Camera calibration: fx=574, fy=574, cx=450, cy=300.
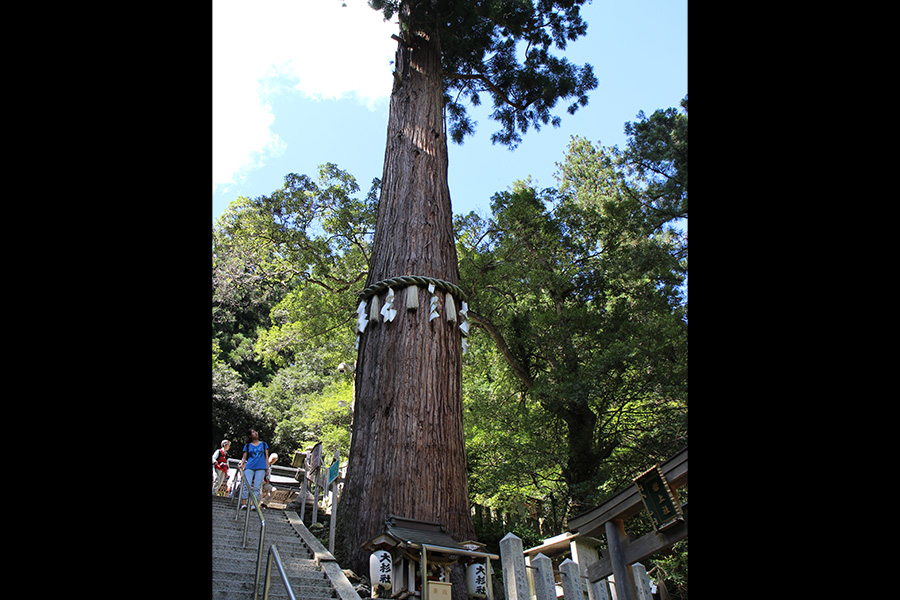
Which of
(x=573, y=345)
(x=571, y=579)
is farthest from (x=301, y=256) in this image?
(x=571, y=579)

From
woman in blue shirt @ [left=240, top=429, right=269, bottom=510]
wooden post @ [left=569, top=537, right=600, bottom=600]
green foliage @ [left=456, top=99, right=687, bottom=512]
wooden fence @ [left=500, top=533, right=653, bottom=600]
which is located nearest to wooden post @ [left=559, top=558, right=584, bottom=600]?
wooden fence @ [left=500, top=533, right=653, bottom=600]

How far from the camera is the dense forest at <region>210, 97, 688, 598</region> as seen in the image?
1052 centimetres

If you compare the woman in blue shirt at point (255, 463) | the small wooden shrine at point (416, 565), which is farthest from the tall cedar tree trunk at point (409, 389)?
the woman in blue shirt at point (255, 463)

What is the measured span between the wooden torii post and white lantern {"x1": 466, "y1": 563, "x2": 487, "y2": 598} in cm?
125

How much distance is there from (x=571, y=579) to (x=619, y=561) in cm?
78

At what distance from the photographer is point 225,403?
20172mm

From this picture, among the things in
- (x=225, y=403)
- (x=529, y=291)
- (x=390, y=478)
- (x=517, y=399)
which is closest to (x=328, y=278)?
(x=529, y=291)

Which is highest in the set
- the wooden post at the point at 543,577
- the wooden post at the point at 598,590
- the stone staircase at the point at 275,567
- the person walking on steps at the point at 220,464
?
the person walking on steps at the point at 220,464

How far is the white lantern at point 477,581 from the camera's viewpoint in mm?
4215

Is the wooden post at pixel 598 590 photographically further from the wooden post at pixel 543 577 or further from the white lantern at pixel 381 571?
the white lantern at pixel 381 571

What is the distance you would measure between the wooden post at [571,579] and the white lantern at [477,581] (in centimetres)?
136

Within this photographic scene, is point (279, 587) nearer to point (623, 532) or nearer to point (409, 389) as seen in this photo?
point (409, 389)
